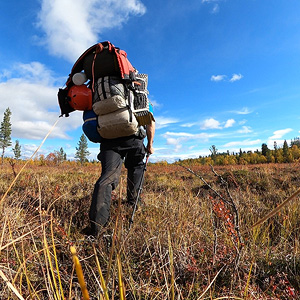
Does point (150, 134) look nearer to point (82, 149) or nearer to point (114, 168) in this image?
point (114, 168)

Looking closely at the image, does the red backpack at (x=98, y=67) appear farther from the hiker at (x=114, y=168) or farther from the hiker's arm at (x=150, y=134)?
the hiker's arm at (x=150, y=134)

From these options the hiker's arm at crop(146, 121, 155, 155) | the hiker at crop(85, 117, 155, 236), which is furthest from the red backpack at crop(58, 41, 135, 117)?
the hiker's arm at crop(146, 121, 155, 155)

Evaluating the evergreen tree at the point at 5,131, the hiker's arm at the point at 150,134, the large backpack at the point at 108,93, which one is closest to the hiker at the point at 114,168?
the hiker's arm at the point at 150,134

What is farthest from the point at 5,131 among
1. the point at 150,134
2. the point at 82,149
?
the point at 150,134

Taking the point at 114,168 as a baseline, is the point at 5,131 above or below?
above

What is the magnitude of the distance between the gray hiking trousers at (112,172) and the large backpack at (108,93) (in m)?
0.20

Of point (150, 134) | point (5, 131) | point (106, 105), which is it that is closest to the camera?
point (106, 105)

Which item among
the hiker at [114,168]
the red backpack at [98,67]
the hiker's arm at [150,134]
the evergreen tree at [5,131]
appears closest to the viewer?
the hiker at [114,168]

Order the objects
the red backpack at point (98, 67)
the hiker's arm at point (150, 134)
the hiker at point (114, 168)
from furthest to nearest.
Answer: the hiker's arm at point (150, 134) < the red backpack at point (98, 67) < the hiker at point (114, 168)

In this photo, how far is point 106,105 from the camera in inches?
79.1

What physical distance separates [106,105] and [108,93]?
0.13 m

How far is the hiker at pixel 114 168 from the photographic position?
76.5 inches

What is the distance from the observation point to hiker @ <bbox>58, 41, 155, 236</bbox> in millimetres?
2008

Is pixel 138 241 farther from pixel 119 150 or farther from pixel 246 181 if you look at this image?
pixel 246 181
